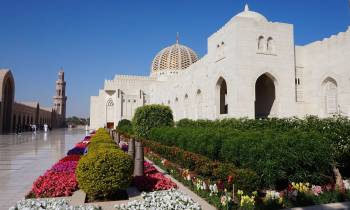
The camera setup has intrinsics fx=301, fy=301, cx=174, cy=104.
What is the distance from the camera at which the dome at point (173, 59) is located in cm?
4347

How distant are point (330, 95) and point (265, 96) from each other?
13.6 feet

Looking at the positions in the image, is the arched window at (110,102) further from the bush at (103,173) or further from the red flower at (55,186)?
the bush at (103,173)

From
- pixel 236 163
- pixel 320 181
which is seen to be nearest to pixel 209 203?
pixel 236 163

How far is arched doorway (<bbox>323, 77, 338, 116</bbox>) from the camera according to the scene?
15.5m

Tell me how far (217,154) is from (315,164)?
247 cm

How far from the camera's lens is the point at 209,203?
460 cm

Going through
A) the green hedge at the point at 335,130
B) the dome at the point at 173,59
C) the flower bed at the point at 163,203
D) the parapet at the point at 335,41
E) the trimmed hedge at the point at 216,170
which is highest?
the dome at the point at 173,59

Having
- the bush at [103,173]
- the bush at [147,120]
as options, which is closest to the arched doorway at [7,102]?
the bush at [147,120]

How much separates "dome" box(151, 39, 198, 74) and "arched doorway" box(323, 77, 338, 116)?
2841cm

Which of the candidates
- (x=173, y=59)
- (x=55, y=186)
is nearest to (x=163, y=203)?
(x=55, y=186)

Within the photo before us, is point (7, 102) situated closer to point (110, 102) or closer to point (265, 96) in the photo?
point (110, 102)

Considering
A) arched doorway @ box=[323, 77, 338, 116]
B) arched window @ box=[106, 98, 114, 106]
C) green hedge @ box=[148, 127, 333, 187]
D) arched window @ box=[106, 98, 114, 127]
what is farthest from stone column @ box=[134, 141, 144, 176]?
arched window @ box=[106, 98, 114, 106]

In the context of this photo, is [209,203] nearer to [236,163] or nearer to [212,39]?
[236,163]

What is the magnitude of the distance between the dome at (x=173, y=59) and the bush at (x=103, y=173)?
39100mm
